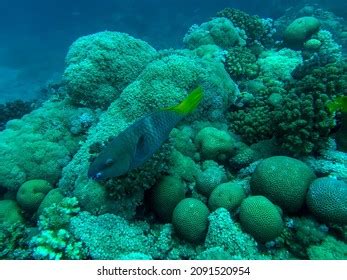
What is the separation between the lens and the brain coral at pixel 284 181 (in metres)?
4.08

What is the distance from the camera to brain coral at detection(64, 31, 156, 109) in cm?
679

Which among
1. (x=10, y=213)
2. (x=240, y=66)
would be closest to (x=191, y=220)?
(x=10, y=213)

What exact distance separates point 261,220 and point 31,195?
12.6 feet

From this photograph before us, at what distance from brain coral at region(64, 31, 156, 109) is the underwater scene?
0.09 feet

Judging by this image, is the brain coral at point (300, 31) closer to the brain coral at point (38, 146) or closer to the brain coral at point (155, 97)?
the brain coral at point (155, 97)

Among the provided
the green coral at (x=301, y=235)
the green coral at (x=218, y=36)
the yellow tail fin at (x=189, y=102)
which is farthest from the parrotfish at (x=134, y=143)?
the green coral at (x=218, y=36)

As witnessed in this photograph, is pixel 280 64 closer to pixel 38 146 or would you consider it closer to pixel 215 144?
pixel 215 144

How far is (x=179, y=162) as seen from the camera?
15.9 feet

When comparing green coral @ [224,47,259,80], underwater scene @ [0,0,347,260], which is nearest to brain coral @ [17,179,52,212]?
underwater scene @ [0,0,347,260]

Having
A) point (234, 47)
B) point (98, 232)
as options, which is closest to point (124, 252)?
point (98, 232)

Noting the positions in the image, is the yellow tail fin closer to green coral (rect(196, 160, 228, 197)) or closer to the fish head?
the fish head
